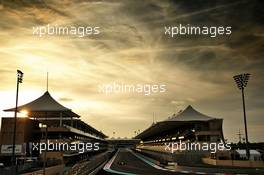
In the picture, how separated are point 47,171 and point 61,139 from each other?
1134 inches

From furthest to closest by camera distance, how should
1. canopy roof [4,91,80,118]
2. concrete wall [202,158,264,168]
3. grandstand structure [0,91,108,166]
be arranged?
canopy roof [4,91,80,118]
grandstand structure [0,91,108,166]
concrete wall [202,158,264,168]

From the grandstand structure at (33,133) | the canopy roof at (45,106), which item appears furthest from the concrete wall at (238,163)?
the canopy roof at (45,106)

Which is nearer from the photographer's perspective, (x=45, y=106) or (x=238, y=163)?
(x=238, y=163)

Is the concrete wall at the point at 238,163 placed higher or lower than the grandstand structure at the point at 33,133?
lower

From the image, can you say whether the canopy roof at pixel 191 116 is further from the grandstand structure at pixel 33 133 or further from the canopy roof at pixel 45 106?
the canopy roof at pixel 45 106

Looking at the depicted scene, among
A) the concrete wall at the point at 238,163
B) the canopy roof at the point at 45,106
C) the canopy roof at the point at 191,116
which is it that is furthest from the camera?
the canopy roof at the point at 191,116

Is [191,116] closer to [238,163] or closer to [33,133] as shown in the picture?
[238,163]

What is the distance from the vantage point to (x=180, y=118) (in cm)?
7144

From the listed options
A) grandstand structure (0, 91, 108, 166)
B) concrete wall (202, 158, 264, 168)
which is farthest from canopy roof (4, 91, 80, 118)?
concrete wall (202, 158, 264, 168)

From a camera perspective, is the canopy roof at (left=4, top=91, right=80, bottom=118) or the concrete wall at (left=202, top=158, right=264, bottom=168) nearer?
the concrete wall at (left=202, top=158, right=264, bottom=168)

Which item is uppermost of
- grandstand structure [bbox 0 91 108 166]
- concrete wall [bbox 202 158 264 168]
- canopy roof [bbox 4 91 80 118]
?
canopy roof [bbox 4 91 80 118]

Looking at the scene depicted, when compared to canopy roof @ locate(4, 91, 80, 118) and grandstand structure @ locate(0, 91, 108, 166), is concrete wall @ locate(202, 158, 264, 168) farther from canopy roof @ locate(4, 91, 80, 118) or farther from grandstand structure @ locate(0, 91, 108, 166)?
canopy roof @ locate(4, 91, 80, 118)

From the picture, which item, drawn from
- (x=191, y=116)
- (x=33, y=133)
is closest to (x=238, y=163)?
(x=191, y=116)

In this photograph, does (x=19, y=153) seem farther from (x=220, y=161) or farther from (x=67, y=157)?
(x=220, y=161)
